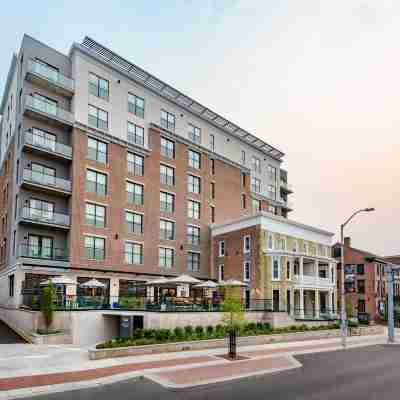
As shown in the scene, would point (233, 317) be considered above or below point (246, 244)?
below

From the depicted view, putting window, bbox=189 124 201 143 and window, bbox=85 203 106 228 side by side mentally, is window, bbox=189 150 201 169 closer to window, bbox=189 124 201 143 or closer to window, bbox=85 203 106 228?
window, bbox=189 124 201 143

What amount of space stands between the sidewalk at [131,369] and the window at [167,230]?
876 inches

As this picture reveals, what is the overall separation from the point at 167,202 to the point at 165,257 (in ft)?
19.2

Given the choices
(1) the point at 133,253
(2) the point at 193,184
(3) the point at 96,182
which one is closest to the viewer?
(3) the point at 96,182

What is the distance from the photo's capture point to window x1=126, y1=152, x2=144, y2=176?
143 ft

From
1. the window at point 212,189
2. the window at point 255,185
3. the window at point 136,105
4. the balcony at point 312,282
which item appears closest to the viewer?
the window at point 136,105

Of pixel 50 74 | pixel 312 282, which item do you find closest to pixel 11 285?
pixel 50 74

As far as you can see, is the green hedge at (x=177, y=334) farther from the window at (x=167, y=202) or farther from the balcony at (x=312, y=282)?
the window at (x=167, y=202)

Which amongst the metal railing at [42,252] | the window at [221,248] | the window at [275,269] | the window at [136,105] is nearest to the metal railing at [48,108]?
the window at [136,105]

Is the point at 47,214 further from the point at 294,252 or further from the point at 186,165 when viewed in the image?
the point at 294,252

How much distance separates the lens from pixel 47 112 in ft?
123

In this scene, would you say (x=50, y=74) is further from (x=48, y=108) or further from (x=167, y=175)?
(x=167, y=175)

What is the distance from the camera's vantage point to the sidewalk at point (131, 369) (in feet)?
49.9

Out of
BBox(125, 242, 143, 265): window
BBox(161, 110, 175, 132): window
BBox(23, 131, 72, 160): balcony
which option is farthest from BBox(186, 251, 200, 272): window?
BBox(23, 131, 72, 160): balcony
